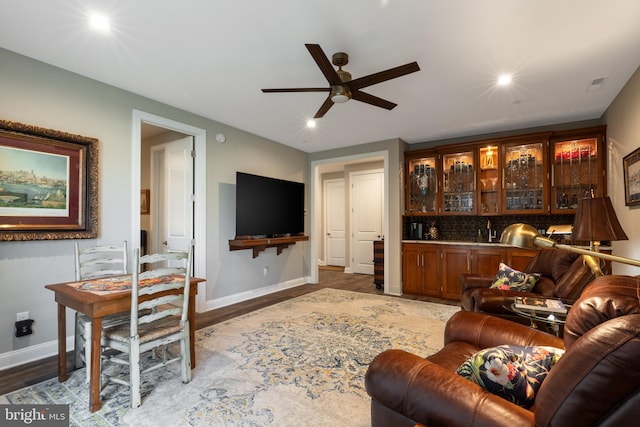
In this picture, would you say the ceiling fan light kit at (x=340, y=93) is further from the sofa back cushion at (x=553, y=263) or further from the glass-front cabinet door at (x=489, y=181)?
the glass-front cabinet door at (x=489, y=181)

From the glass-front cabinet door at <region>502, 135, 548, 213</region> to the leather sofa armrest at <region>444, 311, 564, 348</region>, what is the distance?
10.7 feet

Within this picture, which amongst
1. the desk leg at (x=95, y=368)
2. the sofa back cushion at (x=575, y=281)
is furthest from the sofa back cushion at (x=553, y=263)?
the desk leg at (x=95, y=368)

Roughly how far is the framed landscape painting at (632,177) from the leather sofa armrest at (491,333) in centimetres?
215

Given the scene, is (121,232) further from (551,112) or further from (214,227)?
(551,112)

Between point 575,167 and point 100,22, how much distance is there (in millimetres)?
5440

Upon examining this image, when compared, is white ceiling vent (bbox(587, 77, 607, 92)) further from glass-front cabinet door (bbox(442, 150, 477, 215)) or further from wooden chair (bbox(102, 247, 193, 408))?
wooden chair (bbox(102, 247, 193, 408))

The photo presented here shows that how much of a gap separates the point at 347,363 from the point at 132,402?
5.07 feet

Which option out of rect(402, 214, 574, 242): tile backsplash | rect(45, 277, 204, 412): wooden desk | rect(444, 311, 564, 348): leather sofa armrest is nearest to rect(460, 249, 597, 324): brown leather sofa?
rect(444, 311, 564, 348): leather sofa armrest

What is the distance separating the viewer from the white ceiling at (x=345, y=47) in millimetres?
2045

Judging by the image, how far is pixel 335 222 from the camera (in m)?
8.02

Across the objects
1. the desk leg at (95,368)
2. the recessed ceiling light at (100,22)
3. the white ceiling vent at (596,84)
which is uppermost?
the recessed ceiling light at (100,22)

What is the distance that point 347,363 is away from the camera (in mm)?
2561

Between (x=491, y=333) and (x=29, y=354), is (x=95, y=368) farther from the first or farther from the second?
(x=491, y=333)

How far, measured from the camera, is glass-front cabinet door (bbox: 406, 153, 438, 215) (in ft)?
16.8
